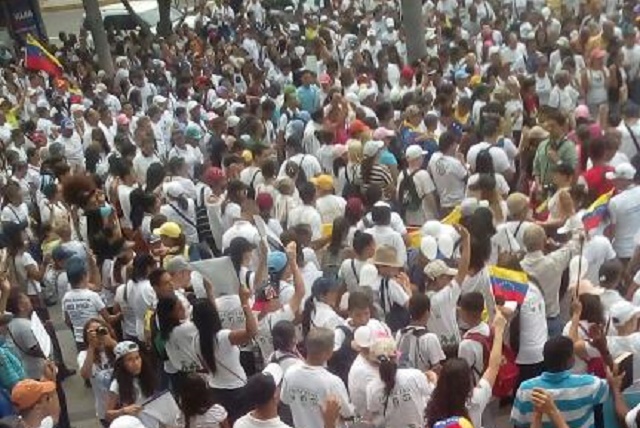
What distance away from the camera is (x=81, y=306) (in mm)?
8039

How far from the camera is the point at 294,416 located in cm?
614

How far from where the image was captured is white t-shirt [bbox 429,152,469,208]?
32.7ft

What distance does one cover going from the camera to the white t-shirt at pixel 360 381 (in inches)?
235

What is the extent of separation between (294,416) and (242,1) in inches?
869

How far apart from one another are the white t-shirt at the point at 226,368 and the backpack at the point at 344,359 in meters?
0.69

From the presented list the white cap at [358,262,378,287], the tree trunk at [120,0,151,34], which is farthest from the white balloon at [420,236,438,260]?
the tree trunk at [120,0,151,34]

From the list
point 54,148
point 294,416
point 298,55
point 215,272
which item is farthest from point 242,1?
point 294,416

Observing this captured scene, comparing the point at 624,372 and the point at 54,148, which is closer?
the point at 624,372

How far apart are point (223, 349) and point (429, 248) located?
1.98 meters

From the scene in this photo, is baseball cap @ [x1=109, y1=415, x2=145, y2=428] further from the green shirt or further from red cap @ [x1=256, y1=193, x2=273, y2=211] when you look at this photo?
the green shirt

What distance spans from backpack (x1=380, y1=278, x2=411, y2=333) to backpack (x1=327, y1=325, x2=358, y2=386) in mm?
644

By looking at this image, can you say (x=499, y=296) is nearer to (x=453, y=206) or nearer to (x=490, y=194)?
(x=490, y=194)

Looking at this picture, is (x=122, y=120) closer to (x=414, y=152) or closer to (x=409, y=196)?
(x=414, y=152)

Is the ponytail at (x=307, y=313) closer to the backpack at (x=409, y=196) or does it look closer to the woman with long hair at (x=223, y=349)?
the woman with long hair at (x=223, y=349)
